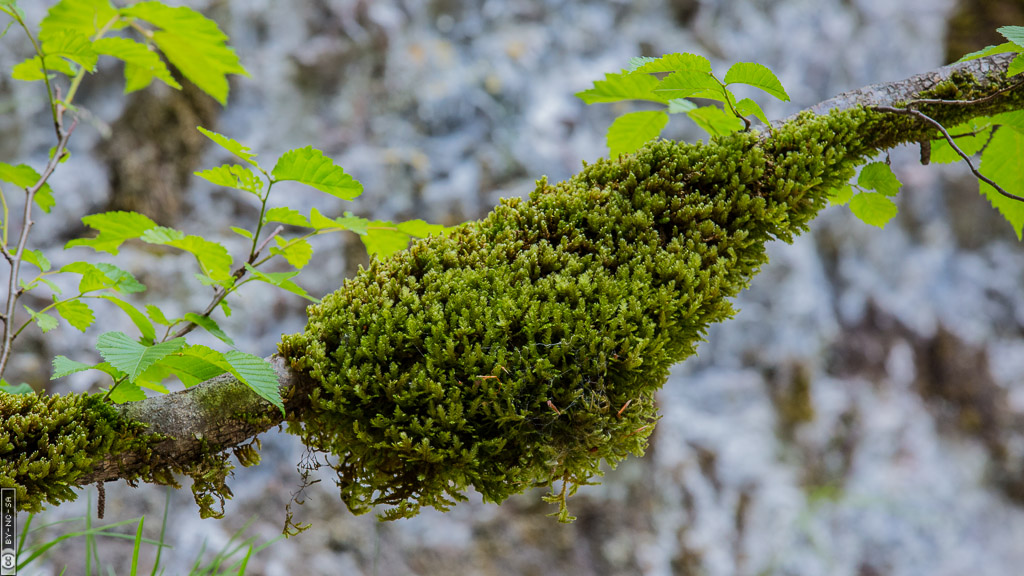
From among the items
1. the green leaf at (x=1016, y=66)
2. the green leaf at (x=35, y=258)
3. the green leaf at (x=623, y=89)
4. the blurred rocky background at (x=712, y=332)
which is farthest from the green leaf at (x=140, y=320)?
the blurred rocky background at (x=712, y=332)

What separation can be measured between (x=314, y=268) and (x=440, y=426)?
9.18 feet

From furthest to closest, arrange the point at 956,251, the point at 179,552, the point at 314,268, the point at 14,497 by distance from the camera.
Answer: the point at 956,251 < the point at 314,268 < the point at 179,552 < the point at 14,497

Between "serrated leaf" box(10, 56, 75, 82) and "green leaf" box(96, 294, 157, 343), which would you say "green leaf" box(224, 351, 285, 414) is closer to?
"green leaf" box(96, 294, 157, 343)

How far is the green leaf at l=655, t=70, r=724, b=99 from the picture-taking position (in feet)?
3.76

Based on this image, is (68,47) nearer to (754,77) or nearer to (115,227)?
(115,227)

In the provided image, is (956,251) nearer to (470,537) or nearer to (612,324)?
(470,537)

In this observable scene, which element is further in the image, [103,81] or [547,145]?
[547,145]

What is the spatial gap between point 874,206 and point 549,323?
0.81 meters

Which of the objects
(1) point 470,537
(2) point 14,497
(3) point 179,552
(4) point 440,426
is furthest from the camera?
(1) point 470,537

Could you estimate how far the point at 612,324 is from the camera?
113 centimetres

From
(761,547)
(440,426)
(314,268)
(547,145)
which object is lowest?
(440,426)

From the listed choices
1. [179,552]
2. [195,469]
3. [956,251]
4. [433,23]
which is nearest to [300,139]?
[433,23]

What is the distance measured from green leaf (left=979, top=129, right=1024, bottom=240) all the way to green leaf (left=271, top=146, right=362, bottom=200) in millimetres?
1335

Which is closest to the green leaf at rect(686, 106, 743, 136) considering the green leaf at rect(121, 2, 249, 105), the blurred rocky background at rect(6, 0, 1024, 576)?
the green leaf at rect(121, 2, 249, 105)
